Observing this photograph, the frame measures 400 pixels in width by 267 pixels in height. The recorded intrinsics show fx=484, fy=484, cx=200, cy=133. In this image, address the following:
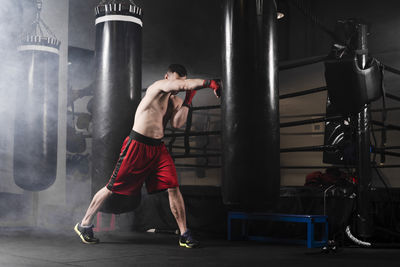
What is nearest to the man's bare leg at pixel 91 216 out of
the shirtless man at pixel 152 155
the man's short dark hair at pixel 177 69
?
the shirtless man at pixel 152 155

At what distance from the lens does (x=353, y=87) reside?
9.42 ft

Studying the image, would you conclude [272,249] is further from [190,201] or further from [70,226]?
[70,226]

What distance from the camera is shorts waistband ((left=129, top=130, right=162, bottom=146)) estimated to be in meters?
3.10

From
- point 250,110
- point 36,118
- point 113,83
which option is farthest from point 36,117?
point 250,110

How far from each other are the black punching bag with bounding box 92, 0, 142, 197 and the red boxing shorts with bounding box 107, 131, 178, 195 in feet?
0.17

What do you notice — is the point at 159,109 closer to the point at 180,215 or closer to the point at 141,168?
the point at 141,168

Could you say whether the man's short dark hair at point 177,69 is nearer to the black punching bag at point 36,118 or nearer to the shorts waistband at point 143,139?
the shorts waistband at point 143,139

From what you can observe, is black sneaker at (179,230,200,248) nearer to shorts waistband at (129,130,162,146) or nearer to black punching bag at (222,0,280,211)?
shorts waistband at (129,130,162,146)

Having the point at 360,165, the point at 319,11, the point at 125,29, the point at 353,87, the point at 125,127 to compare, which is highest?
the point at 319,11

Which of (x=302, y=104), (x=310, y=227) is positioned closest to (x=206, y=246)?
(x=310, y=227)

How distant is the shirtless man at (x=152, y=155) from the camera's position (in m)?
3.08

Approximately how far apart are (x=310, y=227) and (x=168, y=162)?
1.02m

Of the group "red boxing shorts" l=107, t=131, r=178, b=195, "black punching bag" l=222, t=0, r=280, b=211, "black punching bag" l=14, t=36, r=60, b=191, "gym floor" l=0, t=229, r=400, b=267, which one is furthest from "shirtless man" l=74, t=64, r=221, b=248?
"black punching bag" l=222, t=0, r=280, b=211

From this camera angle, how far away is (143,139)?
3.14m
